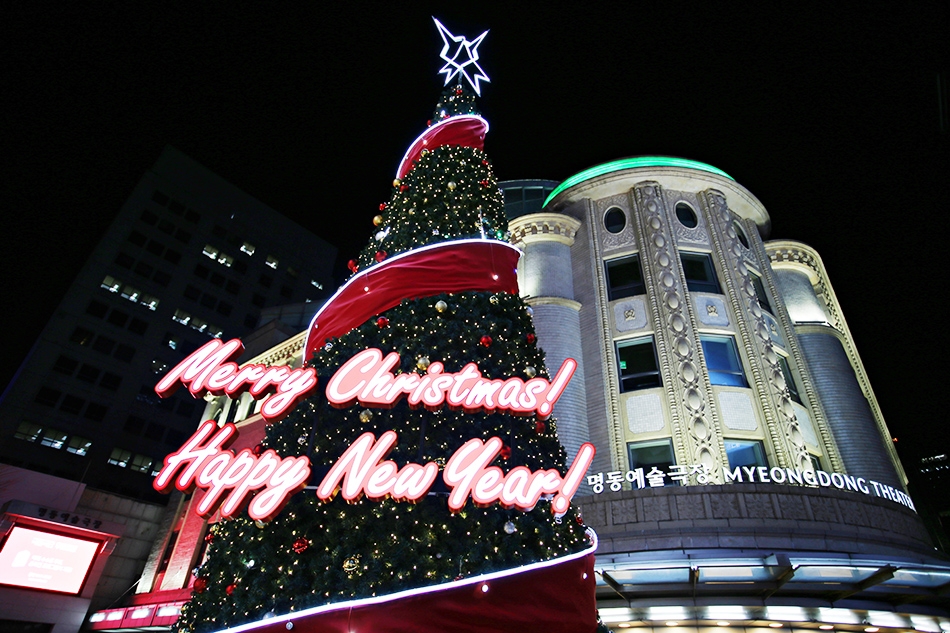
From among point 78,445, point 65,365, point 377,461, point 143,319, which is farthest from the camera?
point 143,319

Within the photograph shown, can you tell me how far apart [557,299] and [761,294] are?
8.28 meters

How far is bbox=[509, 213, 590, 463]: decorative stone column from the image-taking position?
51.8 ft

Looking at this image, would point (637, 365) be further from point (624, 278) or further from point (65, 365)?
point (65, 365)

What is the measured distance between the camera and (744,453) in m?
14.8

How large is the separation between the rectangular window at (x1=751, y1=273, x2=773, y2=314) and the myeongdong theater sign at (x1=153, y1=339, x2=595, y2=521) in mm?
13853

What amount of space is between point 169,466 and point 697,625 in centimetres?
1158

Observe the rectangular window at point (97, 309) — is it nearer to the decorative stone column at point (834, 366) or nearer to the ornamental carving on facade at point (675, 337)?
the ornamental carving on facade at point (675, 337)

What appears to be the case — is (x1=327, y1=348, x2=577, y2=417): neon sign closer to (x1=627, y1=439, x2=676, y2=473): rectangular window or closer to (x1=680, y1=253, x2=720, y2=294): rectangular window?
(x1=627, y1=439, x2=676, y2=473): rectangular window

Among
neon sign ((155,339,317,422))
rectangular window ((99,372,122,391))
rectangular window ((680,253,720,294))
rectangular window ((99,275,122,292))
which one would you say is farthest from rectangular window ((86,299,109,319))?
rectangular window ((680,253,720,294))

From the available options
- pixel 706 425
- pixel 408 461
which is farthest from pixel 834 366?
pixel 408 461

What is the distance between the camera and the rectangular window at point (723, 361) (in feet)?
53.0

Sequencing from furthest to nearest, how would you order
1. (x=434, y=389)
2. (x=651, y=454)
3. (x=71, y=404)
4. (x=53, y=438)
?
(x=71, y=404), (x=53, y=438), (x=651, y=454), (x=434, y=389)

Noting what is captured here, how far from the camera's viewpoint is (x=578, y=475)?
Answer: 760 cm

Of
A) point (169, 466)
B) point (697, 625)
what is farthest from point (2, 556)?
point (697, 625)
